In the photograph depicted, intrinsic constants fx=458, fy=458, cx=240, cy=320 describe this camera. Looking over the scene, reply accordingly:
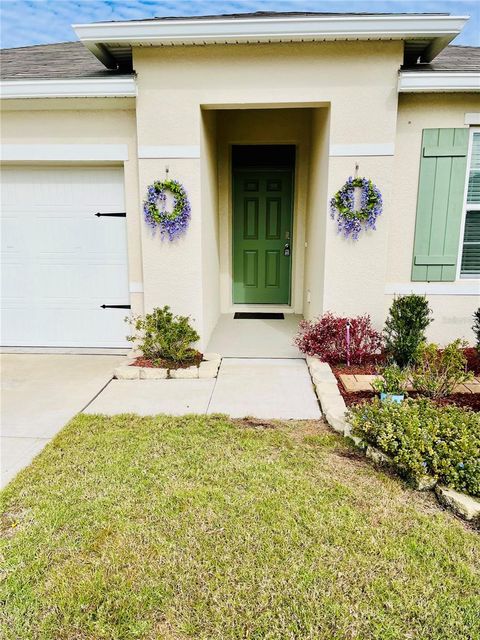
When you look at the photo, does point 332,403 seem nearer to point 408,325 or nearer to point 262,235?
point 408,325

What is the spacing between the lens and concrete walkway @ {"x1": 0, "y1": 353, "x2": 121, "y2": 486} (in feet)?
11.6

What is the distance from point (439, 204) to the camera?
17.6 ft

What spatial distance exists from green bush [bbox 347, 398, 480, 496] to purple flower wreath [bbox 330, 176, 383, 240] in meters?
2.28


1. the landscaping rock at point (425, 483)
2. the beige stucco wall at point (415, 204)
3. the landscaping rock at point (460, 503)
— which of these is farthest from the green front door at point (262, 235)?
the landscaping rock at point (460, 503)

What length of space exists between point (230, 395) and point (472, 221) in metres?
3.63

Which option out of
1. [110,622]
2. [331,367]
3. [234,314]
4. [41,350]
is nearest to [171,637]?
[110,622]

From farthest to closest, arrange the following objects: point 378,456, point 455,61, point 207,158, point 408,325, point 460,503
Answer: point 455,61, point 207,158, point 408,325, point 378,456, point 460,503

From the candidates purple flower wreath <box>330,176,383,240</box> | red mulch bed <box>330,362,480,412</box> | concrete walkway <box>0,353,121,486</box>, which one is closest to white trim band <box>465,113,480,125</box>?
purple flower wreath <box>330,176,383,240</box>

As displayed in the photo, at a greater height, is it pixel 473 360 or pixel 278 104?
pixel 278 104

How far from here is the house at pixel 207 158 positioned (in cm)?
484

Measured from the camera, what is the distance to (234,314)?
742 cm

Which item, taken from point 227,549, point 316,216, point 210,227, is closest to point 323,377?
point 316,216

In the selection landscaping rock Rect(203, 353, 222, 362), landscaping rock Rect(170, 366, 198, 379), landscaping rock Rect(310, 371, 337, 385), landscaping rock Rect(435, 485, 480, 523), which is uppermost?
landscaping rock Rect(203, 353, 222, 362)

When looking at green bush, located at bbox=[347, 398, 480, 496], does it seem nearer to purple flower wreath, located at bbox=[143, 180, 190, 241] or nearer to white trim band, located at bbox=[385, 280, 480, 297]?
white trim band, located at bbox=[385, 280, 480, 297]
